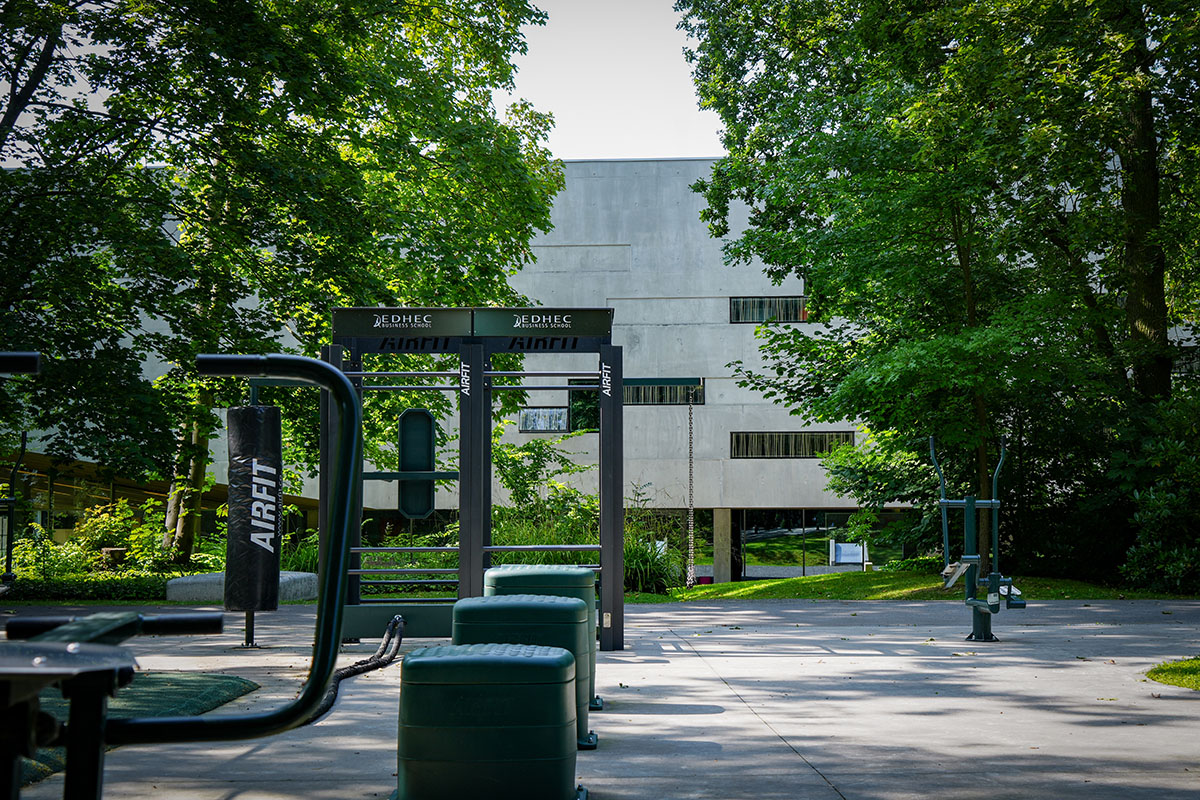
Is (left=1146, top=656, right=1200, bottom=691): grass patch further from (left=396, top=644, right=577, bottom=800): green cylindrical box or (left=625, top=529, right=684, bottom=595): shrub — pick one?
(left=625, top=529, right=684, bottom=595): shrub

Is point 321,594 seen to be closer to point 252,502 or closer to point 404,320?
point 252,502

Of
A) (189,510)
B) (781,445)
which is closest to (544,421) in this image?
(781,445)

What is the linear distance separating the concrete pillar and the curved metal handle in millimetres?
32031

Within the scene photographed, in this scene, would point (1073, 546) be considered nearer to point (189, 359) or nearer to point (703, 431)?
point (703, 431)

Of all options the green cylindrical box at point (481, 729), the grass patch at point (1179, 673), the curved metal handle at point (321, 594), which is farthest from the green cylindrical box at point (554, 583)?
the curved metal handle at point (321, 594)

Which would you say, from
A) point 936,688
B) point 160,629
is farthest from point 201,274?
point 160,629

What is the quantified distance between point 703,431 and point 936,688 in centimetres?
2526

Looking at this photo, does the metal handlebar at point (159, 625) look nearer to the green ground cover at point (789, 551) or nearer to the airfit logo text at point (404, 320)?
the airfit logo text at point (404, 320)

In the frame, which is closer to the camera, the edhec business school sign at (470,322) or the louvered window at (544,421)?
the edhec business school sign at (470,322)

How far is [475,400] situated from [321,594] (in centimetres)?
860

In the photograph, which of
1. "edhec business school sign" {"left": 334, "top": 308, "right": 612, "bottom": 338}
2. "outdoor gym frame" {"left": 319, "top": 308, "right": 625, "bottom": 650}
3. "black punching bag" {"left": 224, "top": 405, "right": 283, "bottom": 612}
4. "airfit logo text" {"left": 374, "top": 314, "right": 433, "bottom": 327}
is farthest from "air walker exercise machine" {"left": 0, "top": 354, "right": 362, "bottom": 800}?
"airfit logo text" {"left": 374, "top": 314, "right": 433, "bottom": 327}

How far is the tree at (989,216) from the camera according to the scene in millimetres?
16578

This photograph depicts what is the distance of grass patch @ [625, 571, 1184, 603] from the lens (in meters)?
18.5

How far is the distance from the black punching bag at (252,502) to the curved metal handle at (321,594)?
21.0 feet
